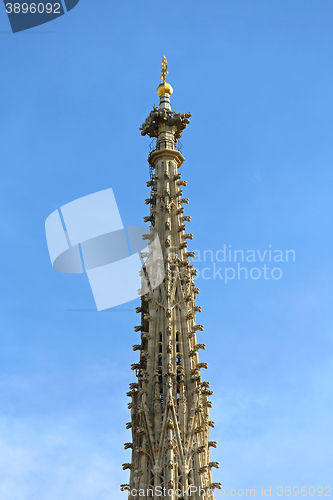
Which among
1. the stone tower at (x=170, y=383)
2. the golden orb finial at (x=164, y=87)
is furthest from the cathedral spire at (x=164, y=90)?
the stone tower at (x=170, y=383)

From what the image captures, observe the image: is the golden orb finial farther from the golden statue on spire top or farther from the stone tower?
the stone tower

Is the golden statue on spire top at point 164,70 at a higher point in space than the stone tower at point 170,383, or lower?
higher

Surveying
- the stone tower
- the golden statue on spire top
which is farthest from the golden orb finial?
the stone tower

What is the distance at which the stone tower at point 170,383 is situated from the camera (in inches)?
1593

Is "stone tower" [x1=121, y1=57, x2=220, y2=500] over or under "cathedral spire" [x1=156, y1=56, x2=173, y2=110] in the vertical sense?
under

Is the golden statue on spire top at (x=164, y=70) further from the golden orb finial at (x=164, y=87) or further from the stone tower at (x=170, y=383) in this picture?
the stone tower at (x=170, y=383)

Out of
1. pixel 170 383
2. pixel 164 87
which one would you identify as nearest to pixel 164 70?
pixel 164 87

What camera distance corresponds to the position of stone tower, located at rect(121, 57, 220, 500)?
40469 mm

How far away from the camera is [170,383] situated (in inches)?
1697

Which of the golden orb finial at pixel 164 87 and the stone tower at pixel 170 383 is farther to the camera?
the golden orb finial at pixel 164 87

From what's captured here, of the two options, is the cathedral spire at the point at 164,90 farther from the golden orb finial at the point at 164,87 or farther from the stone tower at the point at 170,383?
the stone tower at the point at 170,383

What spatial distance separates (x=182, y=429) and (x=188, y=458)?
169 centimetres

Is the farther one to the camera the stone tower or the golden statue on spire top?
the golden statue on spire top

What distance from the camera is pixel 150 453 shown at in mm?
41188
